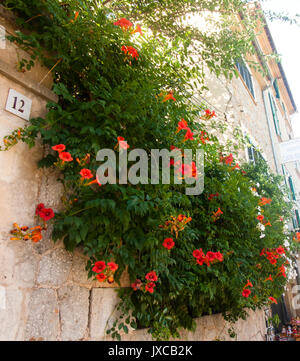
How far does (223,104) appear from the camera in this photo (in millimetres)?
6258

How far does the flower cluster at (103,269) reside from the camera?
1.75 metres

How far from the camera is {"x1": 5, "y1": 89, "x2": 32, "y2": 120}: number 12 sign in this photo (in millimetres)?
1787

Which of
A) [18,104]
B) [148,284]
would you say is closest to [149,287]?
[148,284]

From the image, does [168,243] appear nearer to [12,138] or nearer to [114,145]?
[114,145]

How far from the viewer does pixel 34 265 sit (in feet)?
5.66

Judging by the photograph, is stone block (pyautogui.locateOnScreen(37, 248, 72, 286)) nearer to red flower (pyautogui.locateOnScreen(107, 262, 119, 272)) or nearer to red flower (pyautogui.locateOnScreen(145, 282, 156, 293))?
red flower (pyautogui.locateOnScreen(107, 262, 119, 272))

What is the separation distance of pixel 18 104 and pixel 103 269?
1.24 meters

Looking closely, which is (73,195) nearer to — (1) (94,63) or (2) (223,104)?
(1) (94,63)

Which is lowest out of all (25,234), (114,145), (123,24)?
(25,234)

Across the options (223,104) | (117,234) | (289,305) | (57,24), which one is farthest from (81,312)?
(289,305)

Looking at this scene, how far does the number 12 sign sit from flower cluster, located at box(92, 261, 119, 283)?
1.11 metres

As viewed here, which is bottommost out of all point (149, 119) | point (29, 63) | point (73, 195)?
point (73, 195)

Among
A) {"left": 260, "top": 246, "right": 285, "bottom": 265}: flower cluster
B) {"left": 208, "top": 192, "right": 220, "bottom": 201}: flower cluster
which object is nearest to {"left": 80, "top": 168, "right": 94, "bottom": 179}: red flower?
{"left": 208, "top": 192, "right": 220, "bottom": 201}: flower cluster
